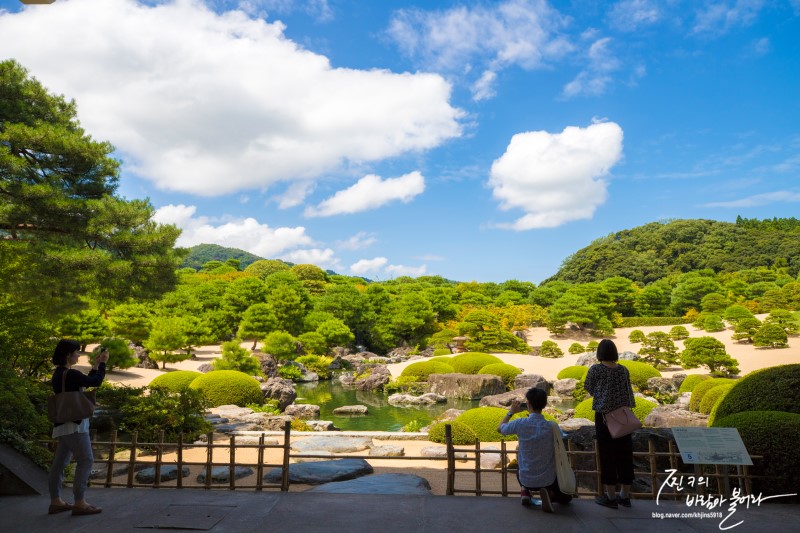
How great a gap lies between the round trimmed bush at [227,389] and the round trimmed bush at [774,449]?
1210cm

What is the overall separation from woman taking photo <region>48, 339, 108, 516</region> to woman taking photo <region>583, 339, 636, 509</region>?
11.8 feet

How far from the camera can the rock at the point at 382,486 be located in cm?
449

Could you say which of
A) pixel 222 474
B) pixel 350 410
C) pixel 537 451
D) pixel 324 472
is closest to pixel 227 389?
pixel 350 410

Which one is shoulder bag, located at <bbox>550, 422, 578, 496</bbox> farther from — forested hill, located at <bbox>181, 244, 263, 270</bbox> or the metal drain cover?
forested hill, located at <bbox>181, 244, 263, 270</bbox>

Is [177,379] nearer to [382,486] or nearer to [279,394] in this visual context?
[279,394]

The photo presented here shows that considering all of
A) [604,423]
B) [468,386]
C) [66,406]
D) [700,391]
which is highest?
[66,406]

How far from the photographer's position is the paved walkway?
3205 millimetres

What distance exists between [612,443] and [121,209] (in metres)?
8.26

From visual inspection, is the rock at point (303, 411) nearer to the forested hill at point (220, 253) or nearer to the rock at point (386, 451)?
the rock at point (386, 451)

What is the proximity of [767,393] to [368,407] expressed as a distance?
42.6 ft

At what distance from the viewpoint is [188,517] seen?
11.3ft

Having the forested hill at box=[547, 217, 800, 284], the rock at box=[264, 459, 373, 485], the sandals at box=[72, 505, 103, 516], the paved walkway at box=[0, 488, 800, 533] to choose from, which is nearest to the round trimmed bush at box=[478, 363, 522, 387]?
the rock at box=[264, 459, 373, 485]

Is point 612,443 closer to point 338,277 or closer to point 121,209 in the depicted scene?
point 121,209

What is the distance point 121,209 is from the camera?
8305 mm
